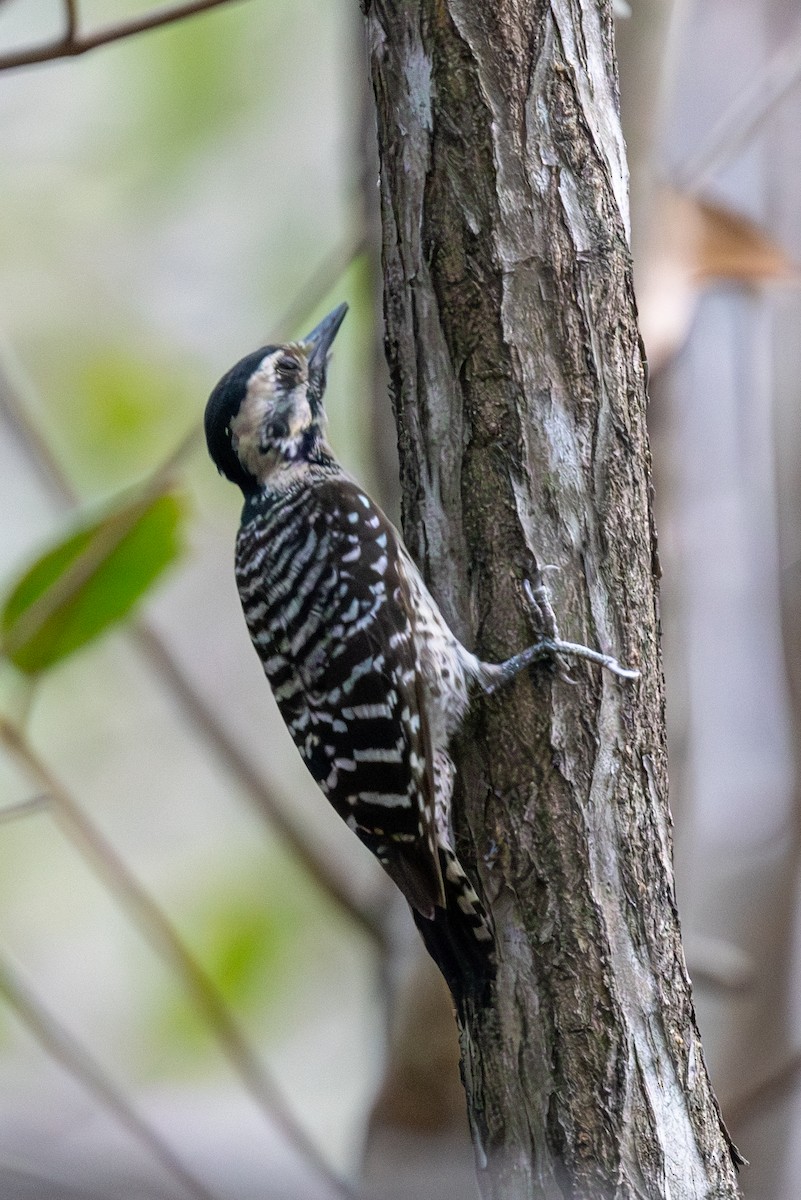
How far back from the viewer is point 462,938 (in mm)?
1626

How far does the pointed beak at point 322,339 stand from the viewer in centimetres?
226

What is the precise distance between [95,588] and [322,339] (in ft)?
2.62

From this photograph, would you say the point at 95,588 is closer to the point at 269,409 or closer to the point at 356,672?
the point at 356,672

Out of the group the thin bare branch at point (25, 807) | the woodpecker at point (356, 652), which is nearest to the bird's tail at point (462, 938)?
the woodpecker at point (356, 652)

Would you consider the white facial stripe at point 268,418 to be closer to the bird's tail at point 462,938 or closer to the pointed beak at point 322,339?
the pointed beak at point 322,339

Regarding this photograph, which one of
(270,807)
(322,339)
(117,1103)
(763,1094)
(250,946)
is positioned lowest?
(763,1094)

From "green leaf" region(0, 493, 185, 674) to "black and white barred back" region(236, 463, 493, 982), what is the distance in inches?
12.3

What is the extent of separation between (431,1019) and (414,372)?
1369mm

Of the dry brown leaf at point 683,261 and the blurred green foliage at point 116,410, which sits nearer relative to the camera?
the dry brown leaf at point 683,261

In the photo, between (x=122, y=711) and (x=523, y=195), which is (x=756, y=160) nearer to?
(x=523, y=195)

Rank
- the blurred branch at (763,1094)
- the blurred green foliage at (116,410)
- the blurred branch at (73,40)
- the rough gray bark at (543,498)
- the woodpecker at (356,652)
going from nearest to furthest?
1. the blurred branch at (73,40)
2. the rough gray bark at (543,498)
3. the woodpecker at (356,652)
4. the blurred branch at (763,1094)
5. the blurred green foliage at (116,410)

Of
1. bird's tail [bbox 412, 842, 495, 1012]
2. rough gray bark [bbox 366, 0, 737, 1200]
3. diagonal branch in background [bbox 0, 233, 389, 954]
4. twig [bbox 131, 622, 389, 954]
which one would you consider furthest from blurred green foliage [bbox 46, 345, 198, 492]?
bird's tail [bbox 412, 842, 495, 1012]

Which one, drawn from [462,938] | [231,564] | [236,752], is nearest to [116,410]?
[231,564]

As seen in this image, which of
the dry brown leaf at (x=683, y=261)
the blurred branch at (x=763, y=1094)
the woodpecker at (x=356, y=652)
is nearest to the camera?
the woodpecker at (x=356, y=652)
